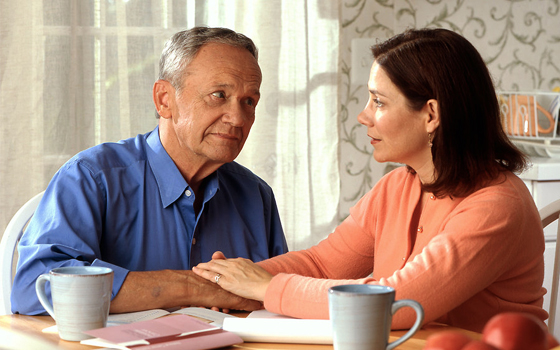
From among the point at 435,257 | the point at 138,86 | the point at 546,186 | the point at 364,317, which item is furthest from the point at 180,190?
the point at 546,186

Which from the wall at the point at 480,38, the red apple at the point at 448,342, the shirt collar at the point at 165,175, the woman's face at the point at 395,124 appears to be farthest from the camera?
the wall at the point at 480,38

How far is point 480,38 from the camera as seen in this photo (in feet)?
9.50

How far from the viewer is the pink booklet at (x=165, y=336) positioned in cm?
84

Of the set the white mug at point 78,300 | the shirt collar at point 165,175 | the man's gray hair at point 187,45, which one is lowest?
the white mug at point 78,300

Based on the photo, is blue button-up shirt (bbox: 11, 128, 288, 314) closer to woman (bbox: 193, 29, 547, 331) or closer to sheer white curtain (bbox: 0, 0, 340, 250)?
woman (bbox: 193, 29, 547, 331)

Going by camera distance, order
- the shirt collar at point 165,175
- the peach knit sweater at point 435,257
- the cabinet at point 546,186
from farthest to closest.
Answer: the cabinet at point 546,186 < the shirt collar at point 165,175 < the peach knit sweater at point 435,257

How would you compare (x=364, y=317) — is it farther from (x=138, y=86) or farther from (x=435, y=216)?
(x=138, y=86)

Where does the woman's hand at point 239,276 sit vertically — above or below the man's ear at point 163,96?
below

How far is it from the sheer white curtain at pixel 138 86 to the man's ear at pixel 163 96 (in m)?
0.72

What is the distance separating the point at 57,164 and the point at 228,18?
2.70 feet

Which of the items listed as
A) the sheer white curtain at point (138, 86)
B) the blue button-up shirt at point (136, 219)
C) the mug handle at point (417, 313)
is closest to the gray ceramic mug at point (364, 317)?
the mug handle at point (417, 313)

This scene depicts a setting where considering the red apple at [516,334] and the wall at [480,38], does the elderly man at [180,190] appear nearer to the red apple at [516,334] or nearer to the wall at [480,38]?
the red apple at [516,334]

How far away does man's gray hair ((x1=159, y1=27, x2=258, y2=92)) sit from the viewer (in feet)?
4.85

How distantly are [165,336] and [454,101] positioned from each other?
737mm
